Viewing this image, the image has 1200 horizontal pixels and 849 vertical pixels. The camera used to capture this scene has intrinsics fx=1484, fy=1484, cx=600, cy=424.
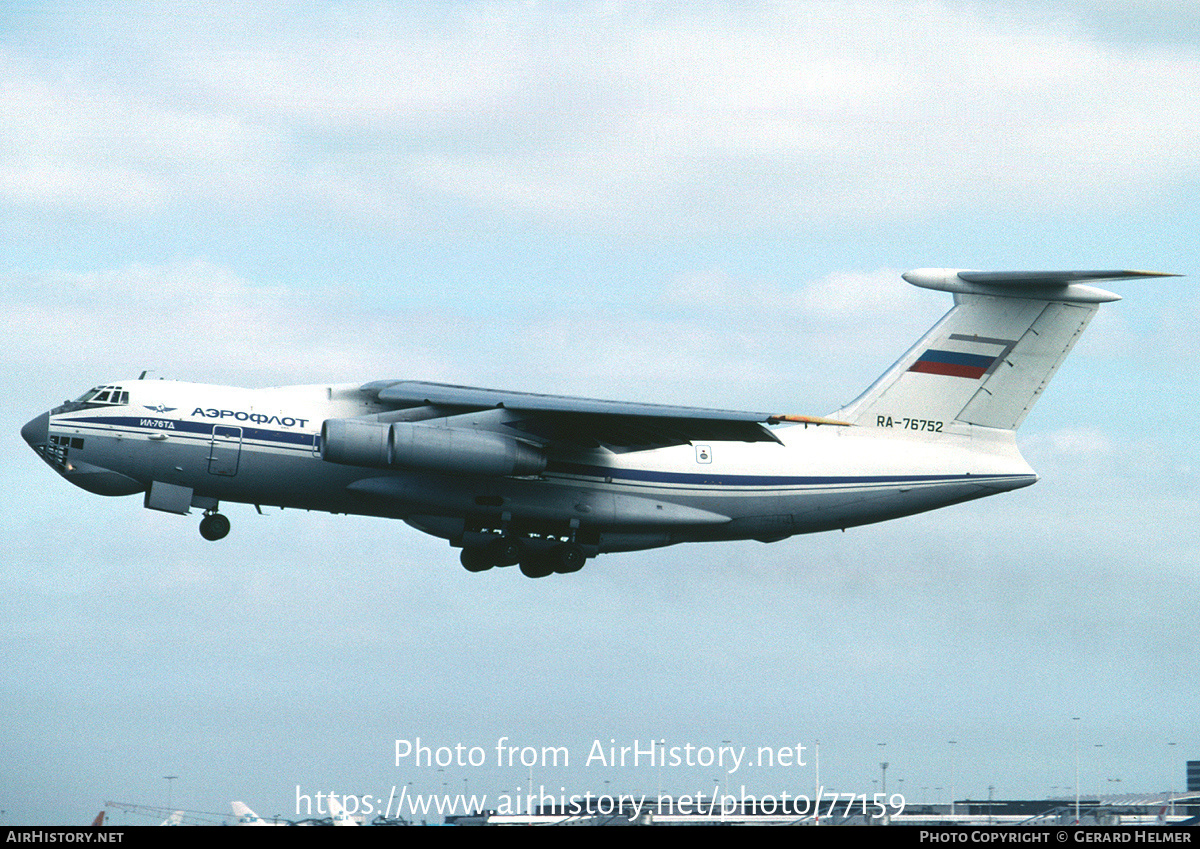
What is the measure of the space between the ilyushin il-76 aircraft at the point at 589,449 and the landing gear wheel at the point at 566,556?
0.06 ft

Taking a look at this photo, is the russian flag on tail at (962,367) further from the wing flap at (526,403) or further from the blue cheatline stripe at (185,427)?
the blue cheatline stripe at (185,427)

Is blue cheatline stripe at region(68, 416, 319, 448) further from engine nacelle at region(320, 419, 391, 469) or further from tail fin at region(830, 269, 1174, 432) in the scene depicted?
tail fin at region(830, 269, 1174, 432)

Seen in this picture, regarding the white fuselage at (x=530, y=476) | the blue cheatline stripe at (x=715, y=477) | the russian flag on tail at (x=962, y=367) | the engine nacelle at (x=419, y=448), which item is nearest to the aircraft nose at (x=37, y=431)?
the white fuselage at (x=530, y=476)

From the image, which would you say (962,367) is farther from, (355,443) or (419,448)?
(355,443)

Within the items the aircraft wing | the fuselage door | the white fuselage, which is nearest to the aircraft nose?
the white fuselage

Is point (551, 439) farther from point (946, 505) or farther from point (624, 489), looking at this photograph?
point (946, 505)

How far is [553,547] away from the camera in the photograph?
58.7 ft

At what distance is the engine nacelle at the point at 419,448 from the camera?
15.9 meters

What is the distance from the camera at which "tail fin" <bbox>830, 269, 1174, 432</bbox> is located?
61.4ft

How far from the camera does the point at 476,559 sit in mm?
18047

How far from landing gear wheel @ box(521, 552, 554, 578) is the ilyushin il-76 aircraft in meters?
0.02

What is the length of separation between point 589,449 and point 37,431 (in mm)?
6208

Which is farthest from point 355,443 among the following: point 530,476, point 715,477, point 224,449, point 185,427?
point 715,477
